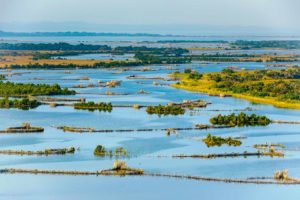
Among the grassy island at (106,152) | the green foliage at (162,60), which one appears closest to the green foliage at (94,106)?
the grassy island at (106,152)

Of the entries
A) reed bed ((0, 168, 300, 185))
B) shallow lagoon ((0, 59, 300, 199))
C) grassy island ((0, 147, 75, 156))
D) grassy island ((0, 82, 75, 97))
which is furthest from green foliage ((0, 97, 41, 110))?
reed bed ((0, 168, 300, 185))

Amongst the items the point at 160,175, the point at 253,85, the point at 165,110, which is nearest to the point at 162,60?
the point at 253,85

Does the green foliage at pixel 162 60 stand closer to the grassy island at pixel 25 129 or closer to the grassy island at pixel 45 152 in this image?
the grassy island at pixel 25 129

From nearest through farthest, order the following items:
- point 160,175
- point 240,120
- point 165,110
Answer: point 160,175, point 240,120, point 165,110

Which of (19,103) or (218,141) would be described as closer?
(218,141)

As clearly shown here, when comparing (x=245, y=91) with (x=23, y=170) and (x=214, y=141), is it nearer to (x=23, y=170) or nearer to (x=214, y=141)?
(x=214, y=141)

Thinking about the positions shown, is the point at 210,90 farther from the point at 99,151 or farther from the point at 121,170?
the point at 121,170

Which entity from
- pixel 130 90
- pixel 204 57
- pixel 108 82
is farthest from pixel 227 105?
pixel 204 57

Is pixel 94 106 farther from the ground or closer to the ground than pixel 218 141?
closer to the ground
